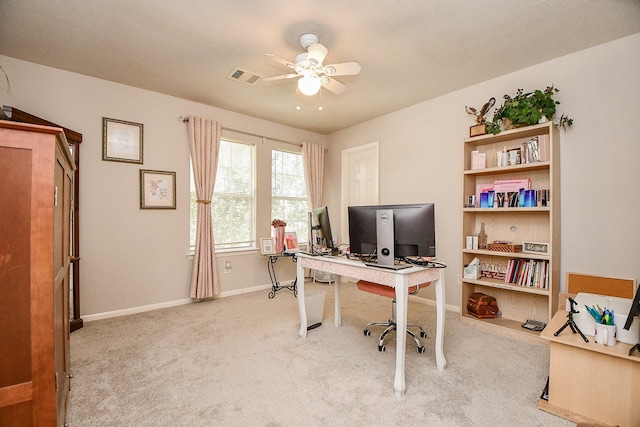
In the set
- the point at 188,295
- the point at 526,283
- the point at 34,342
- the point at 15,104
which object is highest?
the point at 15,104

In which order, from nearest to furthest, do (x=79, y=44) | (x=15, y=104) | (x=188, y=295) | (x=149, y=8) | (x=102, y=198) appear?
(x=149, y=8) → (x=79, y=44) → (x=15, y=104) → (x=102, y=198) → (x=188, y=295)

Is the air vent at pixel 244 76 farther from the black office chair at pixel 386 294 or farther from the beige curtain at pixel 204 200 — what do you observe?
the black office chair at pixel 386 294

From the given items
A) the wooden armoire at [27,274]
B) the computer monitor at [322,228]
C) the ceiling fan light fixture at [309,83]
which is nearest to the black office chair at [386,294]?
the computer monitor at [322,228]

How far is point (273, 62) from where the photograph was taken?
113 inches

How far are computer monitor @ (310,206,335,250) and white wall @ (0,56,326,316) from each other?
6.00ft

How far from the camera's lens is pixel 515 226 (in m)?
3.12

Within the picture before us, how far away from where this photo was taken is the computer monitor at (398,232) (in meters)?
2.16

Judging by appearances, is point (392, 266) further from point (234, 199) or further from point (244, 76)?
point (234, 199)

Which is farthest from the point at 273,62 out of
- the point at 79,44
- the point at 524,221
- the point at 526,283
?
the point at 526,283

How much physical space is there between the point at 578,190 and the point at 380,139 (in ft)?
8.43

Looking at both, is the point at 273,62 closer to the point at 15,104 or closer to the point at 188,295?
the point at 15,104

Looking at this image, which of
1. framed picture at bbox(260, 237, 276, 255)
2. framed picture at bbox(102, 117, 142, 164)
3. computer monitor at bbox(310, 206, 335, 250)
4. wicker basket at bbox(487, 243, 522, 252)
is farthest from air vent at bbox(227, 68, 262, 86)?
wicker basket at bbox(487, 243, 522, 252)

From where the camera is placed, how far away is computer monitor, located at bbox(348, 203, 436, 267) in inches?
85.1

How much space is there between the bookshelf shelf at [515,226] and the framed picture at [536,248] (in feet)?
0.22
